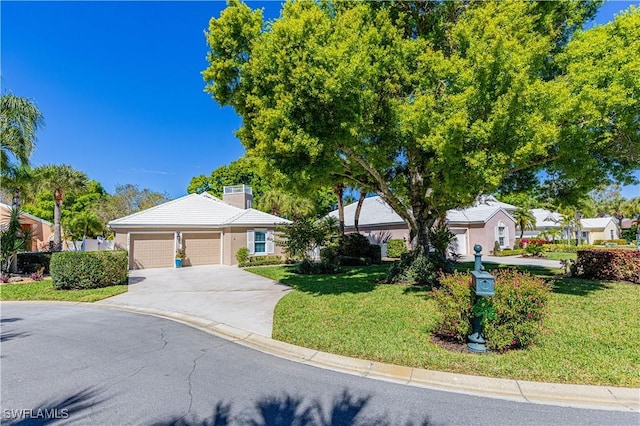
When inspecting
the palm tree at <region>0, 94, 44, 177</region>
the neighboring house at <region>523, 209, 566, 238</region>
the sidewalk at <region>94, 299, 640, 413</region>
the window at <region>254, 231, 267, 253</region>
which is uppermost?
the palm tree at <region>0, 94, 44, 177</region>

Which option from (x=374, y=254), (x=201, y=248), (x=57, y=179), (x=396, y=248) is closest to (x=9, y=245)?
(x=57, y=179)

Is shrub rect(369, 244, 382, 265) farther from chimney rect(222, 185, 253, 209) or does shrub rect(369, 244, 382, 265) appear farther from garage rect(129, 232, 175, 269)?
garage rect(129, 232, 175, 269)

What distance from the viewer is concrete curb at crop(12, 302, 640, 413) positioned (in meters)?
3.98

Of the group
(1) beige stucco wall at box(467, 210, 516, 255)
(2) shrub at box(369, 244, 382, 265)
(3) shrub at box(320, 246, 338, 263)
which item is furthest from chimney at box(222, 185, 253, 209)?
(1) beige stucco wall at box(467, 210, 516, 255)

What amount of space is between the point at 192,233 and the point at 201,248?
1.15 m

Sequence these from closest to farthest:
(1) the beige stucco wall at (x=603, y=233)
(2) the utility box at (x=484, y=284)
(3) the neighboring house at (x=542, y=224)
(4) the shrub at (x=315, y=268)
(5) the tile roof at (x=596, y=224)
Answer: (2) the utility box at (x=484, y=284) < (4) the shrub at (x=315, y=268) < (3) the neighboring house at (x=542, y=224) < (5) the tile roof at (x=596, y=224) < (1) the beige stucco wall at (x=603, y=233)

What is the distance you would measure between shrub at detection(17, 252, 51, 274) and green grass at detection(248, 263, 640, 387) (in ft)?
49.2

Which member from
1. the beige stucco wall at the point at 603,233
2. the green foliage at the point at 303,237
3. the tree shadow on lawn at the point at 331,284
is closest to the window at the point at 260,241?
the green foliage at the point at 303,237

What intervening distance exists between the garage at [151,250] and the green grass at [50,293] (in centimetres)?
649

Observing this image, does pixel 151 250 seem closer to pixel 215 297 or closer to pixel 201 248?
pixel 201 248

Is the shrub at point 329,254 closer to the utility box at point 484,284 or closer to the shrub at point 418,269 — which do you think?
the shrub at point 418,269

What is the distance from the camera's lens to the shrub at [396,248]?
2450 cm

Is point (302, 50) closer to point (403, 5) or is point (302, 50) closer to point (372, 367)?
point (403, 5)

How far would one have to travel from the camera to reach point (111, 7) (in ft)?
35.9
